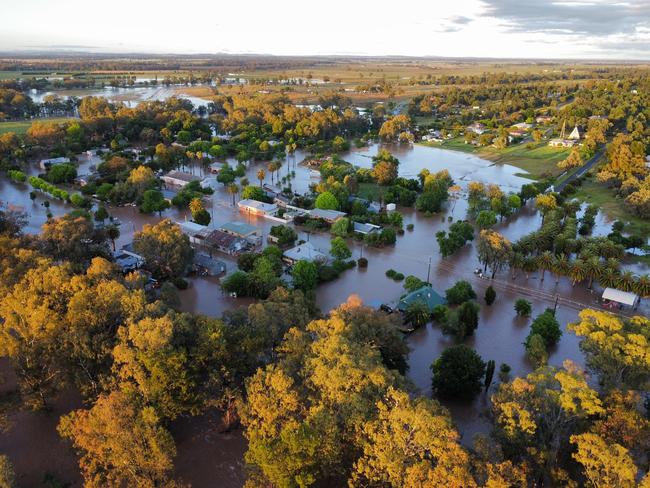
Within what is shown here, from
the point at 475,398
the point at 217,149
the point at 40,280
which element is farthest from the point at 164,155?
the point at 475,398

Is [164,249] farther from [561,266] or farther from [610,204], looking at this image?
[610,204]

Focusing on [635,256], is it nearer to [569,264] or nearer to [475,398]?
[569,264]

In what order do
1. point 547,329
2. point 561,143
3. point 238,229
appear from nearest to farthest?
point 547,329 < point 238,229 < point 561,143

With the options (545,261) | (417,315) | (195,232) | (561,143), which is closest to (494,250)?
(545,261)

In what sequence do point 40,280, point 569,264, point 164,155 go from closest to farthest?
point 40,280
point 569,264
point 164,155

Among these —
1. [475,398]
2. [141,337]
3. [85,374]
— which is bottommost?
[475,398]

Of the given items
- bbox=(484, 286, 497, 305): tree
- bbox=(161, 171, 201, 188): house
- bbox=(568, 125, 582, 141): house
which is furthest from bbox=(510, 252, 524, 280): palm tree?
bbox=(568, 125, 582, 141): house
